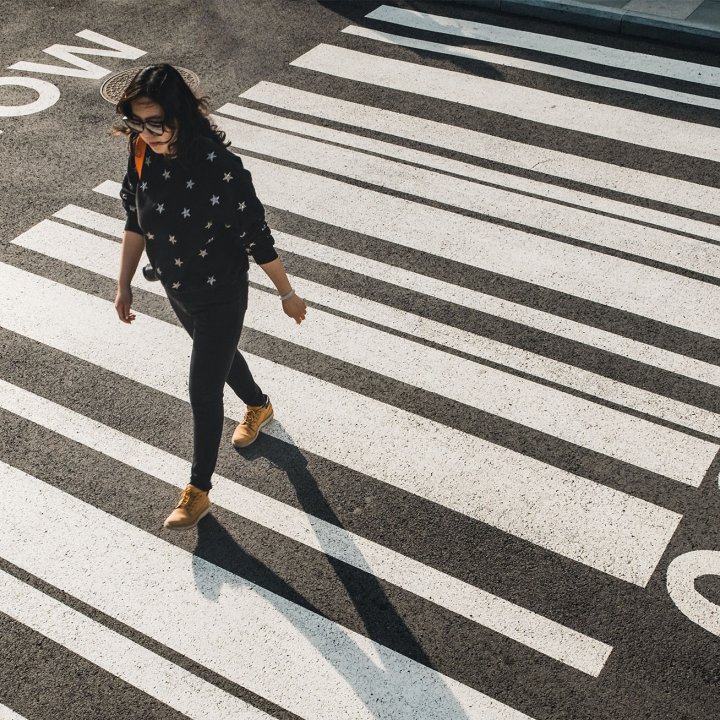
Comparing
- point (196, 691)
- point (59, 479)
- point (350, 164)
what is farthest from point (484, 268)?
point (196, 691)

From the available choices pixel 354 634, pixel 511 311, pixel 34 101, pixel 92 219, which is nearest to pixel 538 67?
pixel 511 311

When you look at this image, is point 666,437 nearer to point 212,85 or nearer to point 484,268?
point 484,268

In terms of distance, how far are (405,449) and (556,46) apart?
559cm

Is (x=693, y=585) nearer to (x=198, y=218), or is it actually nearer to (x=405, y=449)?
(x=405, y=449)

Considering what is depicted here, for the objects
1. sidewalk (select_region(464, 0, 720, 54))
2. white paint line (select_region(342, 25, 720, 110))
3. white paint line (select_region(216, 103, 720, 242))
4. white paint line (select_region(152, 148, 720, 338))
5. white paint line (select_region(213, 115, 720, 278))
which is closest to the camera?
white paint line (select_region(152, 148, 720, 338))

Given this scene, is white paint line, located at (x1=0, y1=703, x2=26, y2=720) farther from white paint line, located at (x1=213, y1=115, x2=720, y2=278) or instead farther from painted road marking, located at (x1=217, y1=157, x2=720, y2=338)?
white paint line, located at (x1=213, y1=115, x2=720, y2=278)

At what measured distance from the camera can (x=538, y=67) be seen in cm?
934

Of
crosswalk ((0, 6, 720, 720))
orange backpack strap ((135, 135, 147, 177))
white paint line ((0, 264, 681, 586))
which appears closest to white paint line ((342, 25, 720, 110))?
crosswalk ((0, 6, 720, 720))

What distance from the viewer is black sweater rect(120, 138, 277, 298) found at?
4.29 meters

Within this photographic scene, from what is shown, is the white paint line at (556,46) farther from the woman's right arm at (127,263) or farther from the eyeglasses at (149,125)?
the eyeglasses at (149,125)

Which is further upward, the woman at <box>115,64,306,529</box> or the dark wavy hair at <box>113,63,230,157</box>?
the dark wavy hair at <box>113,63,230,157</box>

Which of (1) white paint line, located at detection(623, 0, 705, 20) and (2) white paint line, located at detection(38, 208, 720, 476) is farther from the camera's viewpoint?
(1) white paint line, located at detection(623, 0, 705, 20)

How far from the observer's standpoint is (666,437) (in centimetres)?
554

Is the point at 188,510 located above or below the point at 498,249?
below
